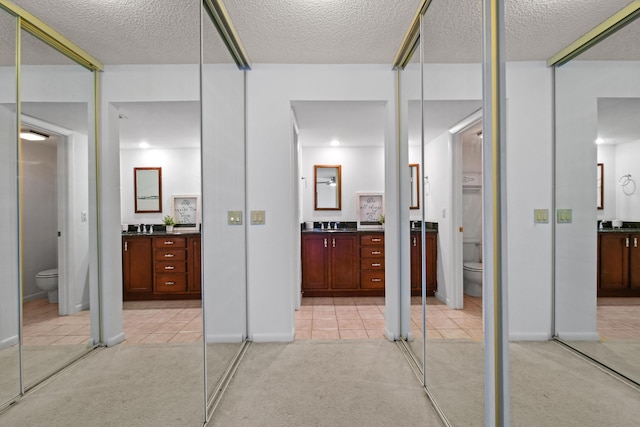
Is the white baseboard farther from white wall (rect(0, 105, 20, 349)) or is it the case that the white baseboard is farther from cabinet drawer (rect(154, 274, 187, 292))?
white wall (rect(0, 105, 20, 349))

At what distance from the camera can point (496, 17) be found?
104 centimetres

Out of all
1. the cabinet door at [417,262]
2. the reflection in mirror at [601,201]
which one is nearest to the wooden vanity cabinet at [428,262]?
the cabinet door at [417,262]

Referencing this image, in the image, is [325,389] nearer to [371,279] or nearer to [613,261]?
[613,261]

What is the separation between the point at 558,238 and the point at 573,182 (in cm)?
13

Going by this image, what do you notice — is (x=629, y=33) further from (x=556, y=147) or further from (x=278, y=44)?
(x=278, y=44)

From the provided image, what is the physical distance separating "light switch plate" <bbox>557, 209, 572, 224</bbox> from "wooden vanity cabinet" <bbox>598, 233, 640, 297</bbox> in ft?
0.22

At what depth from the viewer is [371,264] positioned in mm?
4281

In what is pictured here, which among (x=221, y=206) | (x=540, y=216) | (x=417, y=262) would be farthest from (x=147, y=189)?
(x=417, y=262)

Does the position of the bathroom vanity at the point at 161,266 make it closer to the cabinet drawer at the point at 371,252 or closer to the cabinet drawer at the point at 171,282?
the cabinet drawer at the point at 171,282

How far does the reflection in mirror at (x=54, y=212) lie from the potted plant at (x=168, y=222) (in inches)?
15.4

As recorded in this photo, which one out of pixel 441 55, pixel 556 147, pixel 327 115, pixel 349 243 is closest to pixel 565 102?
pixel 556 147

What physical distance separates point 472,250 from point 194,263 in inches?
49.2

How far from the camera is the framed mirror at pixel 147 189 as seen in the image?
1.00m

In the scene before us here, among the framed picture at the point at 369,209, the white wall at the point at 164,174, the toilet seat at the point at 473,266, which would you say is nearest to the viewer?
the white wall at the point at 164,174
